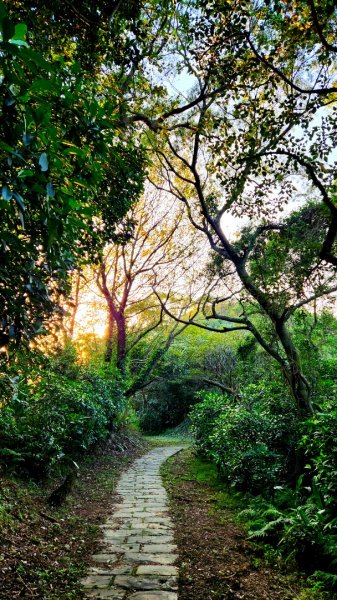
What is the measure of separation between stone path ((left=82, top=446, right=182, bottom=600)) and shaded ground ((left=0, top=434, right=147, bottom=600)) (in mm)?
178

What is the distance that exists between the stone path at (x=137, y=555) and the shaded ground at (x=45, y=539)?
178mm

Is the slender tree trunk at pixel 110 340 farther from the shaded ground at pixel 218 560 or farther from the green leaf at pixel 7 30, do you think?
the green leaf at pixel 7 30

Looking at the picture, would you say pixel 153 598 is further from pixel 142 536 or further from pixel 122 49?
pixel 122 49

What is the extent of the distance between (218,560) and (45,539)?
197 centimetres

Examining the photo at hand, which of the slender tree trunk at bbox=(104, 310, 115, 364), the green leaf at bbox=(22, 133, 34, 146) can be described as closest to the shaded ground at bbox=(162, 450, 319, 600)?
the green leaf at bbox=(22, 133, 34, 146)

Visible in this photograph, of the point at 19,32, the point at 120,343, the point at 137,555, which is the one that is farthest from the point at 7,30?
the point at 120,343

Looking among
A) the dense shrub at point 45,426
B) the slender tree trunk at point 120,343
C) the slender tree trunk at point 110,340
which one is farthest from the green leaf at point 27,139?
the slender tree trunk at point 110,340

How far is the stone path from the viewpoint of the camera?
11.0ft

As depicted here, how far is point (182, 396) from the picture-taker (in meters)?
22.5

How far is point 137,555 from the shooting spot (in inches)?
164

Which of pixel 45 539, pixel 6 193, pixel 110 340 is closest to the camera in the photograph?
pixel 6 193

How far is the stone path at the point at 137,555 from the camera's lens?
3340 millimetres

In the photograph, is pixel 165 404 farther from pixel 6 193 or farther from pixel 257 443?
pixel 6 193

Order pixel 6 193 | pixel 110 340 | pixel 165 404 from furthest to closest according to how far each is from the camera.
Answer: pixel 165 404, pixel 110 340, pixel 6 193
